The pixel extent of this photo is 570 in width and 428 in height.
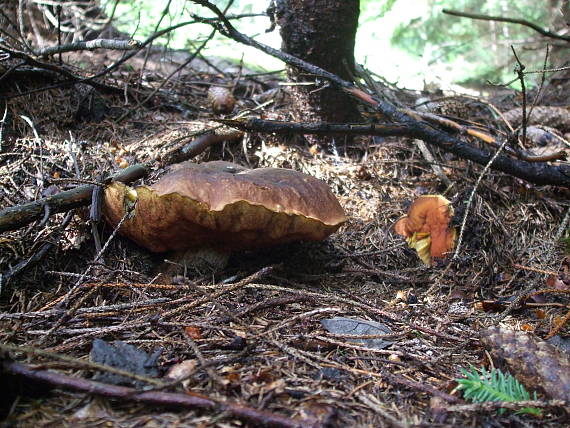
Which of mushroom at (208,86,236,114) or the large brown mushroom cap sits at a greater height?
mushroom at (208,86,236,114)

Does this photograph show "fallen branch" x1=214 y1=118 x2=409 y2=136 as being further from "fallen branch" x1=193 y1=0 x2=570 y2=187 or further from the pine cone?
the pine cone

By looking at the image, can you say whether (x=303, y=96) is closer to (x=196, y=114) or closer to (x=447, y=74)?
(x=196, y=114)

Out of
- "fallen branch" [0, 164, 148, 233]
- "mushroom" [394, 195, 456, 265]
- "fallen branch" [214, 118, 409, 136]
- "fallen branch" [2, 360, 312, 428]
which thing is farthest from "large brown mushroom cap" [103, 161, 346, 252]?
"fallen branch" [2, 360, 312, 428]

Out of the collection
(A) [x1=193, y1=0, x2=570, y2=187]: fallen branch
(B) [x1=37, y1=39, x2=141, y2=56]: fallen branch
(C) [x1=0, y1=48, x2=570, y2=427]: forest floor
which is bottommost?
(C) [x1=0, y1=48, x2=570, y2=427]: forest floor

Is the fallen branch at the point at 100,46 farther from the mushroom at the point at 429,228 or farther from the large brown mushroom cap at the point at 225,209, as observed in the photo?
the mushroom at the point at 429,228

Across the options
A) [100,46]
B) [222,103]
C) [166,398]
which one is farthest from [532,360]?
[100,46]

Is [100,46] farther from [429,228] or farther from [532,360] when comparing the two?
[532,360]

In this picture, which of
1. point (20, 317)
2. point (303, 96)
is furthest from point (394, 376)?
point (303, 96)
